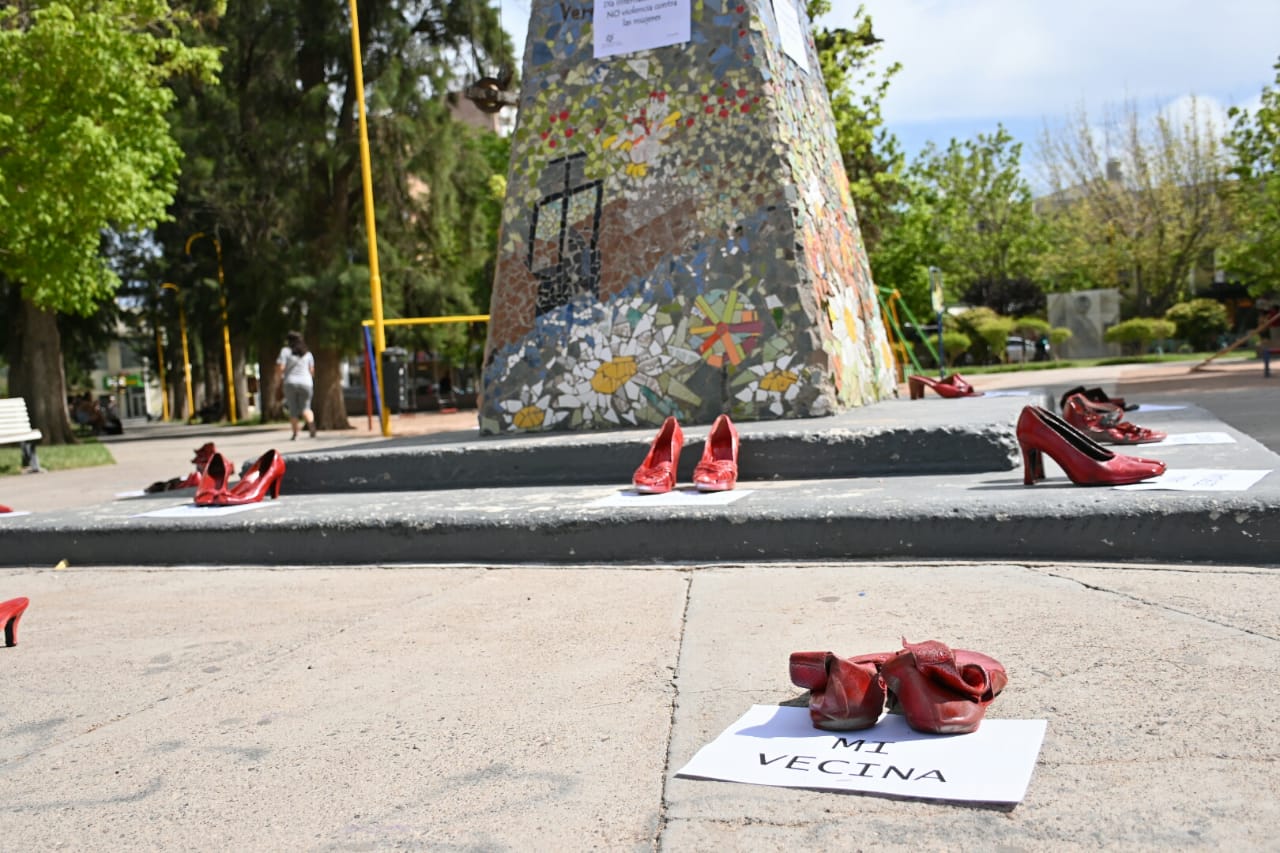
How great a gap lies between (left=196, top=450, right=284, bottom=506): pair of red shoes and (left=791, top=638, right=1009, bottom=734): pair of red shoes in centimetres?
514

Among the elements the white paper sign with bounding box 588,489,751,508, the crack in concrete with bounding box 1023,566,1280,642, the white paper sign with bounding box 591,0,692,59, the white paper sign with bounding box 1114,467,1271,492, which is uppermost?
the white paper sign with bounding box 591,0,692,59

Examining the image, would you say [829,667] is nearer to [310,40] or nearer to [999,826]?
[999,826]

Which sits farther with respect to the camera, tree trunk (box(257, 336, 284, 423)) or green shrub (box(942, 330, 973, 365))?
green shrub (box(942, 330, 973, 365))

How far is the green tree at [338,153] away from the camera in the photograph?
2230 cm

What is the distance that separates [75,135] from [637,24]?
1010cm

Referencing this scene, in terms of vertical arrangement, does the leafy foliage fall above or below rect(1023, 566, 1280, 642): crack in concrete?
above

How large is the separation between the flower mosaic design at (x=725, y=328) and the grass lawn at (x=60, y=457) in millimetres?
10744

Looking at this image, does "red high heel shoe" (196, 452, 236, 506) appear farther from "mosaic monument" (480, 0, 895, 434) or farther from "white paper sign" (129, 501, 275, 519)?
"mosaic monument" (480, 0, 895, 434)

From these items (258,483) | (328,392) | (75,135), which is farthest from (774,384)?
(328,392)

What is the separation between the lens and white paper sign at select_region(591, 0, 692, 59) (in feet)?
27.9

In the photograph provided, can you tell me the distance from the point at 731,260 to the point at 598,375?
4.31ft

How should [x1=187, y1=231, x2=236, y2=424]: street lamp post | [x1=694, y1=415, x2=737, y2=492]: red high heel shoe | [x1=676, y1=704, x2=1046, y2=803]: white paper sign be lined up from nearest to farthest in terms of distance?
[x1=676, y1=704, x2=1046, y2=803]: white paper sign, [x1=694, y1=415, x2=737, y2=492]: red high heel shoe, [x1=187, y1=231, x2=236, y2=424]: street lamp post

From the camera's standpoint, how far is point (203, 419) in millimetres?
A: 41312

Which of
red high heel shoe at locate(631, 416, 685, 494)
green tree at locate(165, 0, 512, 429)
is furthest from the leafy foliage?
red high heel shoe at locate(631, 416, 685, 494)
